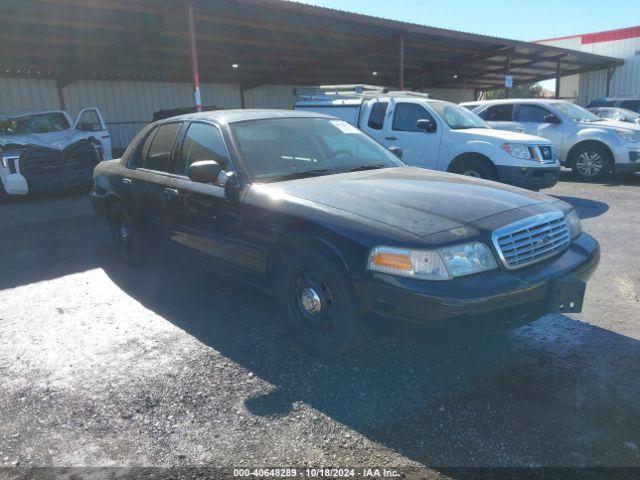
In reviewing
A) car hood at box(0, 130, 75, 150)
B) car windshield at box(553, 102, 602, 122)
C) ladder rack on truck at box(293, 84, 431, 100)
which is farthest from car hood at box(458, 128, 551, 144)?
car hood at box(0, 130, 75, 150)

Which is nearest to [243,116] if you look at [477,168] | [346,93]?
[477,168]

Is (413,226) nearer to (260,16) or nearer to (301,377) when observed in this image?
(301,377)

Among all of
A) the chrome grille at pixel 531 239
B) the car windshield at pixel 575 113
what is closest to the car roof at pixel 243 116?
the chrome grille at pixel 531 239

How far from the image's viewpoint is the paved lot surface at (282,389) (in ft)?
7.98

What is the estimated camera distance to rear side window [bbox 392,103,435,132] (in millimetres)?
8578

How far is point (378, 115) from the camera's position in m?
8.95

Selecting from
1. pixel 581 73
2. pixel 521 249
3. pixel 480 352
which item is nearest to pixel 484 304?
pixel 521 249

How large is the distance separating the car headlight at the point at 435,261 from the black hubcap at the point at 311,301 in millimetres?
447

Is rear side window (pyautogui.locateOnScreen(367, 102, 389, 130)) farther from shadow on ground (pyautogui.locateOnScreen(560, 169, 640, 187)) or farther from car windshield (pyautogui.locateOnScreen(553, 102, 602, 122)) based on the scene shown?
shadow on ground (pyautogui.locateOnScreen(560, 169, 640, 187))

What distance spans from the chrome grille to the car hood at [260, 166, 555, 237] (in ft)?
0.53

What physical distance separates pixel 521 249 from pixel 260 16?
37.1 feet

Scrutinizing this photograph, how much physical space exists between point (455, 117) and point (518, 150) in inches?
52.1

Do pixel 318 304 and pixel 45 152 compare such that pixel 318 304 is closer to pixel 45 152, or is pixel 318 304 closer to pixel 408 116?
pixel 408 116

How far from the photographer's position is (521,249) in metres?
2.91
